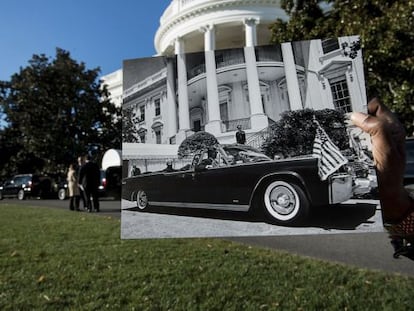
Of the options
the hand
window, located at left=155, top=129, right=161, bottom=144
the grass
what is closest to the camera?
the hand

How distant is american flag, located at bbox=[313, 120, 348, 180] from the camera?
2.46m

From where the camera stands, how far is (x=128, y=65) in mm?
2801

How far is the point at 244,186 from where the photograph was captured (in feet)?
8.57

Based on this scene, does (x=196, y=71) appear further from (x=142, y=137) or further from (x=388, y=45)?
(x=388, y=45)

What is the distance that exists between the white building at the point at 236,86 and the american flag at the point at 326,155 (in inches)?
8.4

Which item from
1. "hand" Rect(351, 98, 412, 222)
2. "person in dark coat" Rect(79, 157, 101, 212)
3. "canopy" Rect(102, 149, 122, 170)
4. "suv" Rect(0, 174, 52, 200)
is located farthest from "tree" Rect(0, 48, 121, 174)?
"hand" Rect(351, 98, 412, 222)

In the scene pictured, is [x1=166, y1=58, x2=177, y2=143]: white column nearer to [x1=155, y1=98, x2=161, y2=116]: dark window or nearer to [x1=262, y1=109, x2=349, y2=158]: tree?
[x1=155, y1=98, x2=161, y2=116]: dark window

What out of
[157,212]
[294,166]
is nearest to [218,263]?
[157,212]

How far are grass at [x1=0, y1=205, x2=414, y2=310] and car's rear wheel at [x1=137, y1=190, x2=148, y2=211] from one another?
137 cm

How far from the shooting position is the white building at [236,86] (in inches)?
103

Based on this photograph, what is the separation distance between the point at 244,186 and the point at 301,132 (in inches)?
20.1

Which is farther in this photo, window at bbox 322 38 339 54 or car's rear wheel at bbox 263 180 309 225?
window at bbox 322 38 339 54

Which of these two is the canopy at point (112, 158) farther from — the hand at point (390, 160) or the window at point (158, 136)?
the hand at point (390, 160)

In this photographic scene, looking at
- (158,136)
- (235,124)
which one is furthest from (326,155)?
(158,136)
